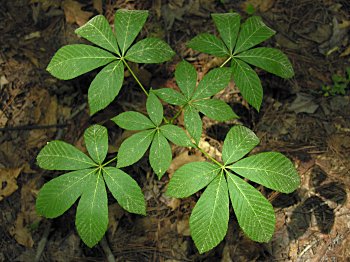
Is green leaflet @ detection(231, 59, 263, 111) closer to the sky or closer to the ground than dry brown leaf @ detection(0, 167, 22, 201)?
closer to the sky

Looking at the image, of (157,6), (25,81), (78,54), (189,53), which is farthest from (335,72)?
(25,81)

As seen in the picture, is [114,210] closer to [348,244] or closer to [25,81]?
[25,81]

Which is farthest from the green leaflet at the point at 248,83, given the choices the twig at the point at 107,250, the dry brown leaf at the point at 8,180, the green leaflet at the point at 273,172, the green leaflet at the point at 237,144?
the dry brown leaf at the point at 8,180

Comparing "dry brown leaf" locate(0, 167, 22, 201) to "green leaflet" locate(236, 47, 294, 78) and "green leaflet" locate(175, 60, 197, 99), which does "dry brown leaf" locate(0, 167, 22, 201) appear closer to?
"green leaflet" locate(175, 60, 197, 99)

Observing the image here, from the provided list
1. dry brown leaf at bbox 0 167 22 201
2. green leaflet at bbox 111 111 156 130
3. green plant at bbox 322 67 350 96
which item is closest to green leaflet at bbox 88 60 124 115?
green leaflet at bbox 111 111 156 130

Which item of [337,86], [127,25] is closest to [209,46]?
[127,25]

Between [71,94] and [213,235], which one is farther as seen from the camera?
[71,94]
